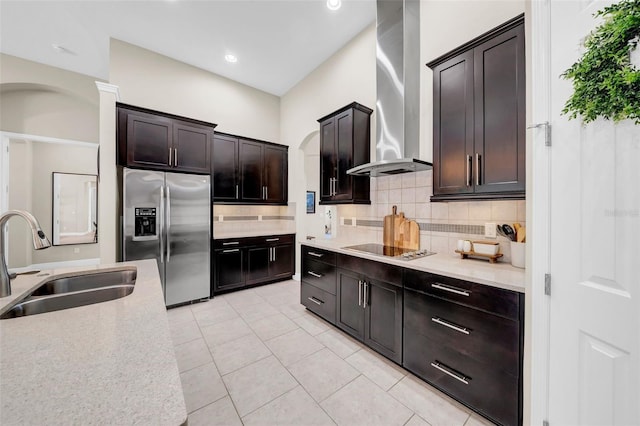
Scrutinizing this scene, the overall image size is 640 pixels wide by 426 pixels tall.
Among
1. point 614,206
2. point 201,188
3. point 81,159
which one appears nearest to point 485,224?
point 614,206

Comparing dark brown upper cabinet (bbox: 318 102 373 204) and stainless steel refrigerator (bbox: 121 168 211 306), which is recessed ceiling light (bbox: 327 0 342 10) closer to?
dark brown upper cabinet (bbox: 318 102 373 204)

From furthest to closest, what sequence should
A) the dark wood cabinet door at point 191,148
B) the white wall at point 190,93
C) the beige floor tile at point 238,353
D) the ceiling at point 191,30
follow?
1. the white wall at point 190,93
2. the dark wood cabinet door at point 191,148
3. the ceiling at point 191,30
4. the beige floor tile at point 238,353

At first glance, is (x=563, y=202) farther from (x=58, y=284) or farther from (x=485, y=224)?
(x=58, y=284)

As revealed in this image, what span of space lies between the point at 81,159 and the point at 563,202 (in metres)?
8.04

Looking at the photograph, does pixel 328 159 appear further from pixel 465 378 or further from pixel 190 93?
pixel 190 93

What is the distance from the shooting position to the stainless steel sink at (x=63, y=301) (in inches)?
44.6

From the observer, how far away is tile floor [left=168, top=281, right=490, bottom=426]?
4.99 ft

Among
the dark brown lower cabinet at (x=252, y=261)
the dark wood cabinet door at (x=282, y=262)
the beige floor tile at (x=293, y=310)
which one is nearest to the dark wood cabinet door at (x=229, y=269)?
the dark brown lower cabinet at (x=252, y=261)

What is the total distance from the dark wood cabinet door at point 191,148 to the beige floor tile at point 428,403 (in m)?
3.48

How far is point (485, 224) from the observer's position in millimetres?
1992

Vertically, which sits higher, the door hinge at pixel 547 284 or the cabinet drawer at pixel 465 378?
the door hinge at pixel 547 284

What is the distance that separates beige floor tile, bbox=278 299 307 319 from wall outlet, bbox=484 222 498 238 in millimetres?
2234

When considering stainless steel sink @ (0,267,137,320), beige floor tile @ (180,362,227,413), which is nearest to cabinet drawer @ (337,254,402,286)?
beige floor tile @ (180,362,227,413)

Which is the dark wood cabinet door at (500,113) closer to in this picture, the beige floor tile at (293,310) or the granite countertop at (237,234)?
the beige floor tile at (293,310)
